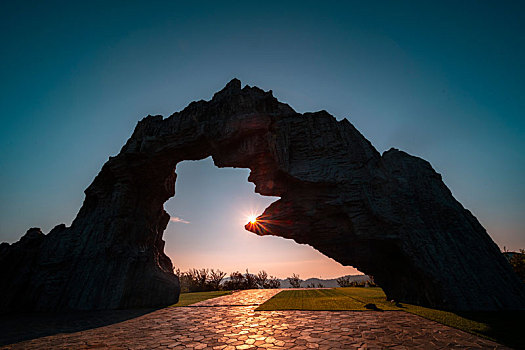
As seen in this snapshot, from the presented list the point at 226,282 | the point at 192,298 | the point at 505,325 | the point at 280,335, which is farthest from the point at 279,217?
the point at 226,282

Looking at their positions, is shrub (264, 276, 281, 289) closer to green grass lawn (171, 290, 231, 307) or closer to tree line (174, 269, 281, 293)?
tree line (174, 269, 281, 293)

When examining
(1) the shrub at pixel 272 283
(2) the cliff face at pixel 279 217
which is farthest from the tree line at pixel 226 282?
(2) the cliff face at pixel 279 217

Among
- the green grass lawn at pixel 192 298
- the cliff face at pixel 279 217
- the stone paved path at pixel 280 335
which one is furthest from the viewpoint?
the green grass lawn at pixel 192 298

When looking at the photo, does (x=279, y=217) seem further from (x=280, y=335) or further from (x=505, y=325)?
(x=505, y=325)

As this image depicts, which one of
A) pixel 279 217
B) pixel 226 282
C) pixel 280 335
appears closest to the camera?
pixel 280 335

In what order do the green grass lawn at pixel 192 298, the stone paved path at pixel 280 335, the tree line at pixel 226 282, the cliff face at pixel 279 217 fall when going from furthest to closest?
the tree line at pixel 226 282 < the green grass lawn at pixel 192 298 < the cliff face at pixel 279 217 < the stone paved path at pixel 280 335

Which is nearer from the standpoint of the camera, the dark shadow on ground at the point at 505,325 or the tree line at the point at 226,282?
the dark shadow on ground at the point at 505,325

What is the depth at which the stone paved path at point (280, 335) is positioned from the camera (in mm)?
5184

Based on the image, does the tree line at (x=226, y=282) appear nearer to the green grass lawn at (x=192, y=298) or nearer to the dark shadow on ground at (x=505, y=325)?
the green grass lawn at (x=192, y=298)

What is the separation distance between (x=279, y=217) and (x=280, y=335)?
27.3 ft

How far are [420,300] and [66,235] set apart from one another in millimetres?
21567

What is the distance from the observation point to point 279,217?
46.3 ft

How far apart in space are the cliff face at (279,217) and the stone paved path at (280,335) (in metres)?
4.54

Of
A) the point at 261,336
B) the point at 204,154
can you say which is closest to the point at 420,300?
the point at 261,336
